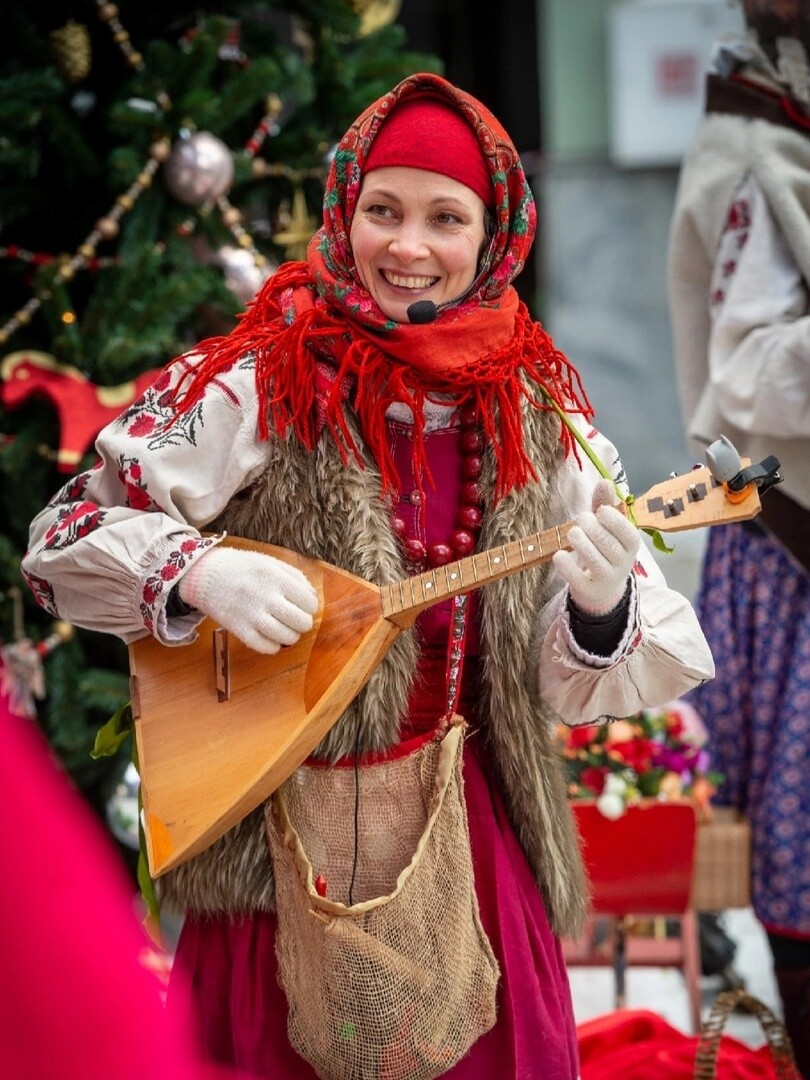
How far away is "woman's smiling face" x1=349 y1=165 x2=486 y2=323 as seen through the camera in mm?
1889

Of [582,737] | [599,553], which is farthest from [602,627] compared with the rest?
[582,737]

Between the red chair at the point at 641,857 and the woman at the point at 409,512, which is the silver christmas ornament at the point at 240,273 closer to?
the red chair at the point at 641,857

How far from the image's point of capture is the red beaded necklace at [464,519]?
1.88 m

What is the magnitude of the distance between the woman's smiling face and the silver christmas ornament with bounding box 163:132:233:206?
137 cm

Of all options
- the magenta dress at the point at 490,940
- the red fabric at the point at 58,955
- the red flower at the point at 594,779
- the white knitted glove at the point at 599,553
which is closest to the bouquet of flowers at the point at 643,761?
the red flower at the point at 594,779

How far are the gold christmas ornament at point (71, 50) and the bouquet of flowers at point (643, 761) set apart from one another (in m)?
1.75

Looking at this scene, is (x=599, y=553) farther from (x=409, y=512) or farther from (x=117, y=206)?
(x=117, y=206)

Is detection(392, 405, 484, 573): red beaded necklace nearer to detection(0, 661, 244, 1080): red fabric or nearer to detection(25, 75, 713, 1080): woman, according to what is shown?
detection(25, 75, 713, 1080): woman

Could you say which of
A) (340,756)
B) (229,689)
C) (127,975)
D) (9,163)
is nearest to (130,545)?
(229,689)

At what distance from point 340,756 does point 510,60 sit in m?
4.04

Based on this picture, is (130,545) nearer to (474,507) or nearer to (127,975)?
(474,507)

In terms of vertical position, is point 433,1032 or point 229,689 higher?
point 229,689

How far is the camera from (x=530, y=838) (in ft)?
6.45

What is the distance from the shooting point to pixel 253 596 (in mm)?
1754
